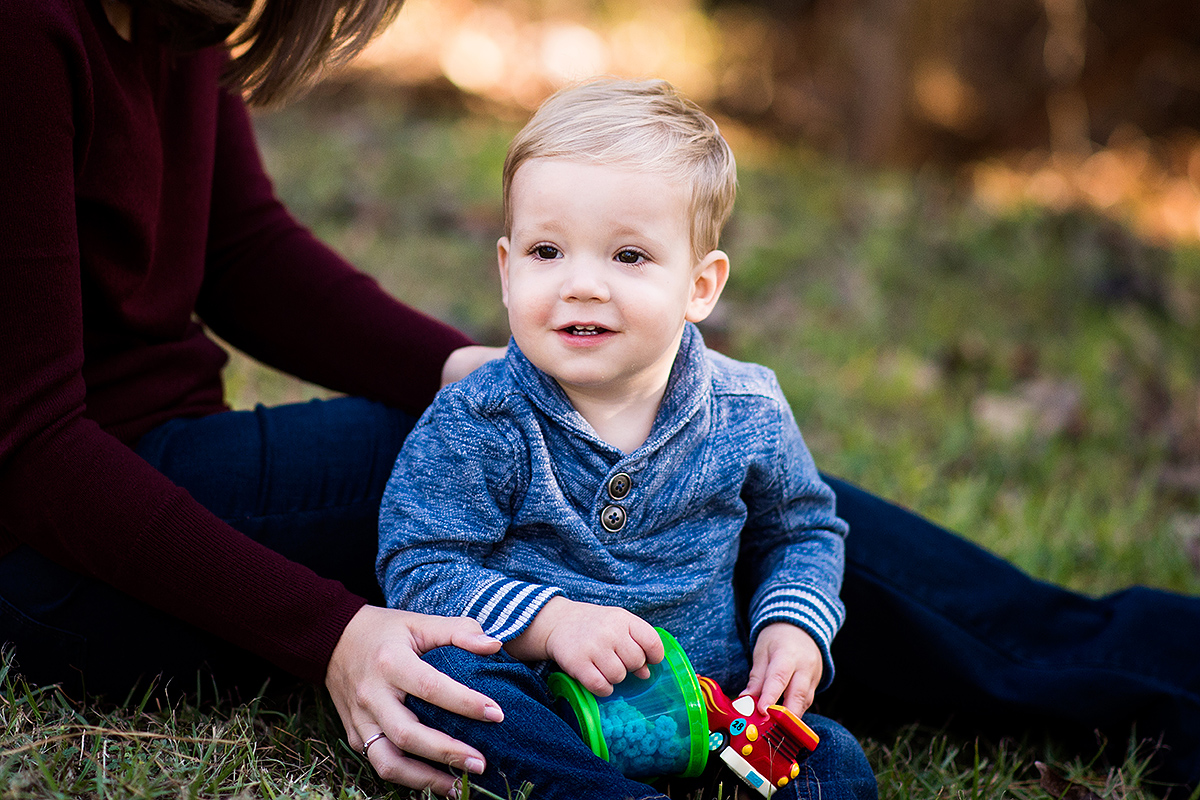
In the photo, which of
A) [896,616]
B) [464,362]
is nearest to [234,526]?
[464,362]

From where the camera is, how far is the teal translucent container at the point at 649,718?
4.30 feet

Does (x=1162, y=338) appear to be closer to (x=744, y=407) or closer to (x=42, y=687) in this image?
(x=744, y=407)

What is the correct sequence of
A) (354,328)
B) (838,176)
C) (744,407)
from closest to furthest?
(744,407)
(354,328)
(838,176)

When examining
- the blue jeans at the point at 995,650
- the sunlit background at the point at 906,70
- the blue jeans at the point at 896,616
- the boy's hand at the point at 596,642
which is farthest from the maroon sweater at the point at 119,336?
the sunlit background at the point at 906,70

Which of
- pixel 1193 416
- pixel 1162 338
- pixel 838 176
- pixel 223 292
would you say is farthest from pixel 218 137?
pixel 838 176

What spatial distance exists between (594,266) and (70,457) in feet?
2.29

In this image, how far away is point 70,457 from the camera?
1328 mm

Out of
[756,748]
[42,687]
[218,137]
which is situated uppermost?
[218,137]

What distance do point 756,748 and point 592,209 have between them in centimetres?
72

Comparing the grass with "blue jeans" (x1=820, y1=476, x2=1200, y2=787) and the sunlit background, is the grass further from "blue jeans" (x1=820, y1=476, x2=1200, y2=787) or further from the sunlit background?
the sunlit background

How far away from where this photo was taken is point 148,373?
5.44ft

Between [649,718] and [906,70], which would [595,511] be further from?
[906,70]

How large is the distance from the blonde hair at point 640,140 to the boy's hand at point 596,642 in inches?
20.2

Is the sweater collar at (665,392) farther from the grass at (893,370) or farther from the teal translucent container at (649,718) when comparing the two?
the grass at (893,370)
